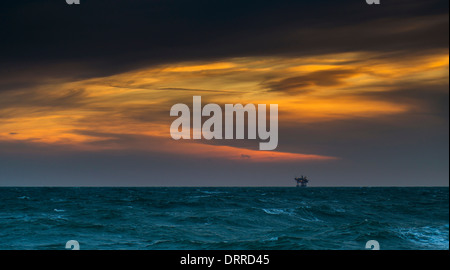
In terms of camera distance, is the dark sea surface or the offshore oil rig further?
the offshore oil rig

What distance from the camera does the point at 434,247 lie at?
21.6 metres

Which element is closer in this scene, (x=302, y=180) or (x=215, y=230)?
(x=215, y=230)

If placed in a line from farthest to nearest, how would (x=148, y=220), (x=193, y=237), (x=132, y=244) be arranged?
(x=148, y=220), (x=193, y=237), (x=132, y=244)

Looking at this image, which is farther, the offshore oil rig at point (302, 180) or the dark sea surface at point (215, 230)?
the offshore oil rig at point (302, 180)

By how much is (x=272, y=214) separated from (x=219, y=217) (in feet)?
13.9

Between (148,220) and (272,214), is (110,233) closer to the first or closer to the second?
(148,220)
